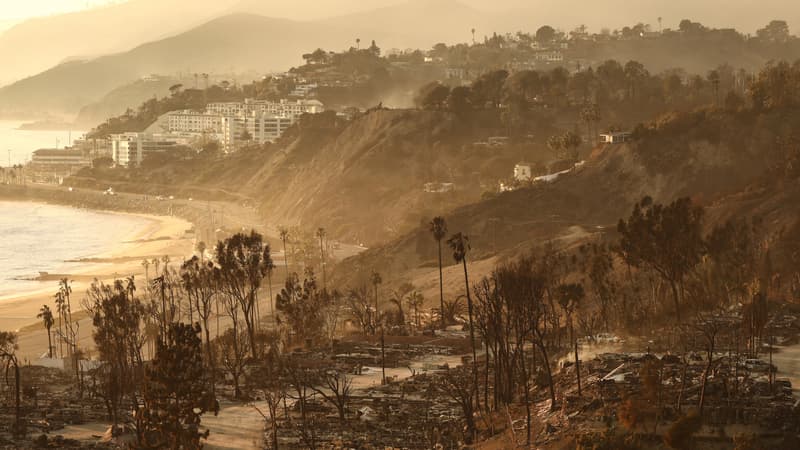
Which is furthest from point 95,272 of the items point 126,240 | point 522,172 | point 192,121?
point 192,121

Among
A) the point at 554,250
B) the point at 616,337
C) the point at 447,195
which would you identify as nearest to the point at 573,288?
the point at 616,337

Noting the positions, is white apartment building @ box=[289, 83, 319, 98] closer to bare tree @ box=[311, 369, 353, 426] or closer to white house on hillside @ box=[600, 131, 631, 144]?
white house on hillside @ box=[600, 131, 631, 144]

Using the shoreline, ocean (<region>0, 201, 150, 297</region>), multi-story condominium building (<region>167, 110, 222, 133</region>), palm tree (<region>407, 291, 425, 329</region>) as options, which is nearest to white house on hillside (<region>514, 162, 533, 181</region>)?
the shoreline

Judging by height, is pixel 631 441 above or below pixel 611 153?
below

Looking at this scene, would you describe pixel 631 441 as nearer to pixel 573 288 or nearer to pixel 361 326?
pixel 573 288

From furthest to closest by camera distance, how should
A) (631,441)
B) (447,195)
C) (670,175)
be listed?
(447,195) → (670,175) → (631,441)

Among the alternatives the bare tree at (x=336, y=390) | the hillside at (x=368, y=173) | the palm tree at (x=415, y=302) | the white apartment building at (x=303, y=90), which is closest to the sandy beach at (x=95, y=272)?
the hillside at (x=368, y=173)

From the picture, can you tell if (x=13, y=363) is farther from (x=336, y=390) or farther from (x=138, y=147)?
(x=138, y=147)
